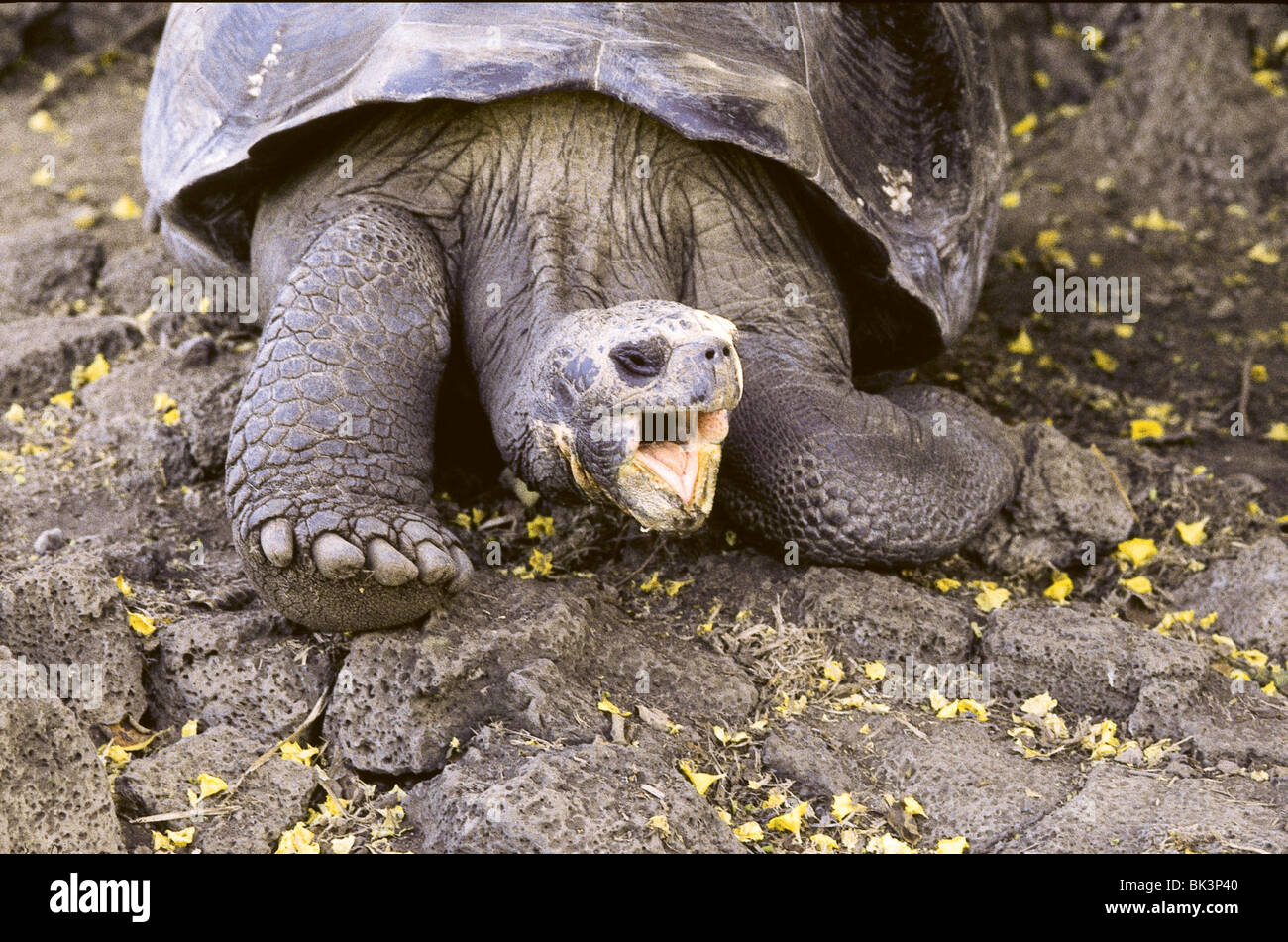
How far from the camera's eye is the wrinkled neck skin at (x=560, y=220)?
3459 millimetres

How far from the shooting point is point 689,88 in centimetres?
340

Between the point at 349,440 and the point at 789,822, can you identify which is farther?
the point at 349,440

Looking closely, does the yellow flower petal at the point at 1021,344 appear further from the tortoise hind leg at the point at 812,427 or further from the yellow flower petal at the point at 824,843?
the yellow flower petal at the point at 824,843

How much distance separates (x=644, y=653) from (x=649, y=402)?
67 cm

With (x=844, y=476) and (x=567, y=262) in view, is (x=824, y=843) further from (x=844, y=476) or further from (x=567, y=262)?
(x=567, y=262)

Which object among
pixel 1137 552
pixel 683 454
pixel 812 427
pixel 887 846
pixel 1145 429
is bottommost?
pixel 887 846

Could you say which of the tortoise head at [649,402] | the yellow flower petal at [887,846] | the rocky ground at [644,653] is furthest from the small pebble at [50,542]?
the yellow flower petal at [887,846]

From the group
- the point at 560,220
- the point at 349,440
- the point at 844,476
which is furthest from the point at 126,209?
the point at 844,476

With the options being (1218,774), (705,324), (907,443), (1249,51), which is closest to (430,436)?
(705,324)

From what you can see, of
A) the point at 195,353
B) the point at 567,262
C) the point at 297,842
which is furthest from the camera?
the point at 195,353

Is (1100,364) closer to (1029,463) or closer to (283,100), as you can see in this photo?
(1029,463)

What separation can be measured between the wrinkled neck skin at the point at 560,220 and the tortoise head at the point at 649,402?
1.61 ft
